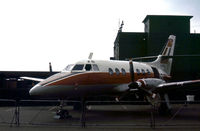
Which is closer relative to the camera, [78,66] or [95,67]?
[78,66]

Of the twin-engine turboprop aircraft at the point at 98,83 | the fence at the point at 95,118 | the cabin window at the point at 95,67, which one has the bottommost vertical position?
the fence at the point at 95,118

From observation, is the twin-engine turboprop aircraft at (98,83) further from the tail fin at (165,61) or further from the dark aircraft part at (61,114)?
the tail fin at (165,61)

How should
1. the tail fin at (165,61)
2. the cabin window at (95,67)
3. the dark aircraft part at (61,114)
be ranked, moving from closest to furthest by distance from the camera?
the dark aircraft part at (61,114), the cabin window at (95,67), the tail fin at (165,61)

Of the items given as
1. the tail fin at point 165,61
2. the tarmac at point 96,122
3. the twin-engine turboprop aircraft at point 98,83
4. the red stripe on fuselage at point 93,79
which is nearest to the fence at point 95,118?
the tarmac at point 96,122

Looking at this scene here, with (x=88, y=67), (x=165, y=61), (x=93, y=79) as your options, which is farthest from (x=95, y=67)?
(x=165, y=61)

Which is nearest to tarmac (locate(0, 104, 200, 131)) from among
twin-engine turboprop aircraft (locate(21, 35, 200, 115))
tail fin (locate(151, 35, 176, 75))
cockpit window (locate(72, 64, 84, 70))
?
twin-engine turboprop aircraft (locate(21, 35, 200, 115))

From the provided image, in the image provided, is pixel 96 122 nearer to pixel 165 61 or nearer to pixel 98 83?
pixel 98 83

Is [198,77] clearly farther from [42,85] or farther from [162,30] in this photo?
[42,85]

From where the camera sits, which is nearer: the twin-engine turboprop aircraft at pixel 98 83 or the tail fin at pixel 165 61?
the twin-engine turboprop aircraft at pixel 98 83

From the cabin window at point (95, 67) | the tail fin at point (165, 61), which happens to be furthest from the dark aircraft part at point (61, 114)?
the tail fin at point (165, 61)

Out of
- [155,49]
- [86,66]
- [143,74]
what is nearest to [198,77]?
[155,49]

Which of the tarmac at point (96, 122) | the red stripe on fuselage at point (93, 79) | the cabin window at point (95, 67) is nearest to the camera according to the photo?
the tarmac at point (96, 122)

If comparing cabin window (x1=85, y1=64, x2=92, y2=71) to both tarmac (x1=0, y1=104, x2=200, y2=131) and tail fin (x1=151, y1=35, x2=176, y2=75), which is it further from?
tail fin (x1=151, y1=35, x2=176, y2=75)

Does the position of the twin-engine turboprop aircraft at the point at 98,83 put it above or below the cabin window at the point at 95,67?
below
